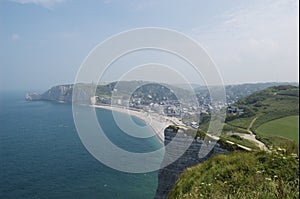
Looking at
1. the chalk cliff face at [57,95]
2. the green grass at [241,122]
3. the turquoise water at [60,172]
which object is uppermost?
the chalk cliff face at [57,95]

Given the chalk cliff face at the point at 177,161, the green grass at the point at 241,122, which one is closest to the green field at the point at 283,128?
the green grass at the point at 241,122

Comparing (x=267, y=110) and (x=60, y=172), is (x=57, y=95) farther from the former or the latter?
(x=267, y=110)

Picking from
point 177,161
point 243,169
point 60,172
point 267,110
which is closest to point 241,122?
point 267,110

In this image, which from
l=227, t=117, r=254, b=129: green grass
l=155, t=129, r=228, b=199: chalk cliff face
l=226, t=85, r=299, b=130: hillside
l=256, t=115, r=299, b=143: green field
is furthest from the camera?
l=226, t=85, r=299, b=130: hillside

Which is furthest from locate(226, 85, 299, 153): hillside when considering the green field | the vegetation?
the vegetation

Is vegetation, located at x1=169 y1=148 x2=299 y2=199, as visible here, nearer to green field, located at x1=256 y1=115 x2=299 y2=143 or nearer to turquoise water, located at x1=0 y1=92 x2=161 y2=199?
turquoise water, located at x1=0 y1=92 x2=161 y2=199

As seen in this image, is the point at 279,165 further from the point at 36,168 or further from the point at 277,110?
the point at 277,110

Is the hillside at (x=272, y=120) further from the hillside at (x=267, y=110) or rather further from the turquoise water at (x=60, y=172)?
the turquoise water at (x=60, y=172)
